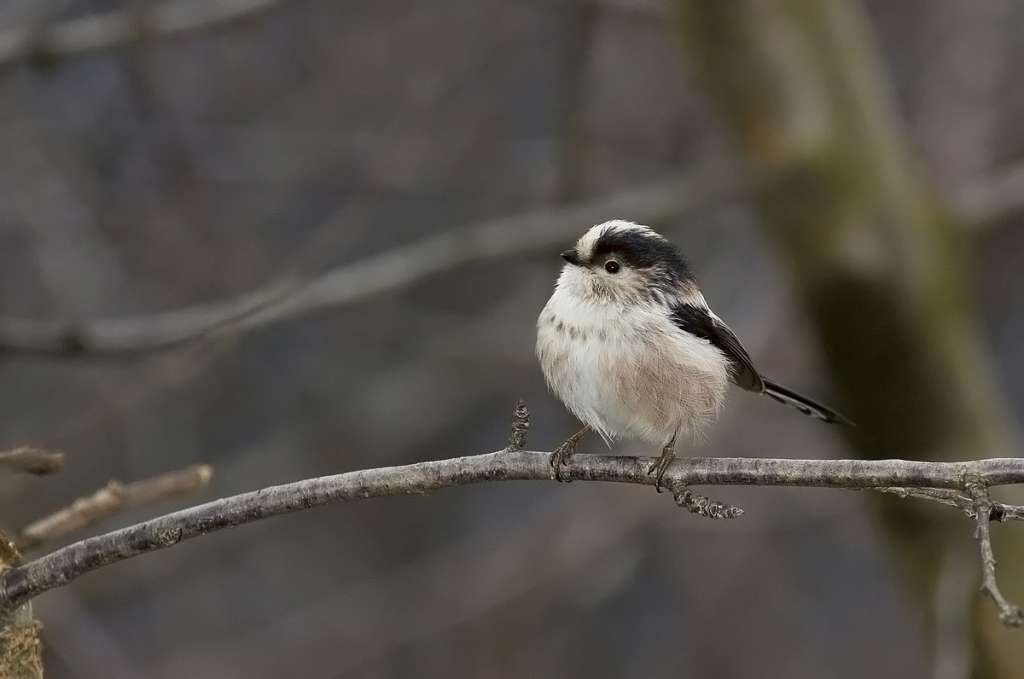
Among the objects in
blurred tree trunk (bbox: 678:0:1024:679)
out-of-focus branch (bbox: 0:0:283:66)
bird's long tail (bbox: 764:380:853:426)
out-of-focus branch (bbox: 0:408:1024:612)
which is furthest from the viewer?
blurred tree trunk (bbox: 678:0:1024:679)

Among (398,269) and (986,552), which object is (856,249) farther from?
(986,552)

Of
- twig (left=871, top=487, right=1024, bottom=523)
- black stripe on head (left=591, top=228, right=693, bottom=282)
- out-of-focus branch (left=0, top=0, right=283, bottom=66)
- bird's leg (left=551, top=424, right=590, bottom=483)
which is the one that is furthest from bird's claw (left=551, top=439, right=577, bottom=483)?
out-of-focus branch (left=0, top=0, right=283, bottom=66)

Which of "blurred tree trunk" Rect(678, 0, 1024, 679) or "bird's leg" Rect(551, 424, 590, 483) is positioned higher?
"blurred tree trunk" Rect(678, 0, 1024, 679)

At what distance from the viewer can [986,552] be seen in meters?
1.54

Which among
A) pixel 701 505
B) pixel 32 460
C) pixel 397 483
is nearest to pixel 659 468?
pixel 701 505

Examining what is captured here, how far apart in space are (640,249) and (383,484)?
43.7 inches

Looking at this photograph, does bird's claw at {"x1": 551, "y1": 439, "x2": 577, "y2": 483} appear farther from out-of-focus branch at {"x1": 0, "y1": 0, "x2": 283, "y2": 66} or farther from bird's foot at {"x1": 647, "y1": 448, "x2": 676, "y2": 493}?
out-of-focus branch at {"x1": 0, "y1": 0, "x2": 283, "y2": 66}

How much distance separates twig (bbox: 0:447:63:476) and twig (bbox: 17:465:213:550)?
0.40 ft

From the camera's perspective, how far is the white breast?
2.56 metres

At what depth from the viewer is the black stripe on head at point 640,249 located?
275 centimetres

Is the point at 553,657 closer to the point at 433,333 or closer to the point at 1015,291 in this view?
the point at 433,333

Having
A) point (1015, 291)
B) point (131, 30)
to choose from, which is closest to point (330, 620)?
point (131, 30)

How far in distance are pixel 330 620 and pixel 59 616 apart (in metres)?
1.96

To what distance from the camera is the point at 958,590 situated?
11.5ft
